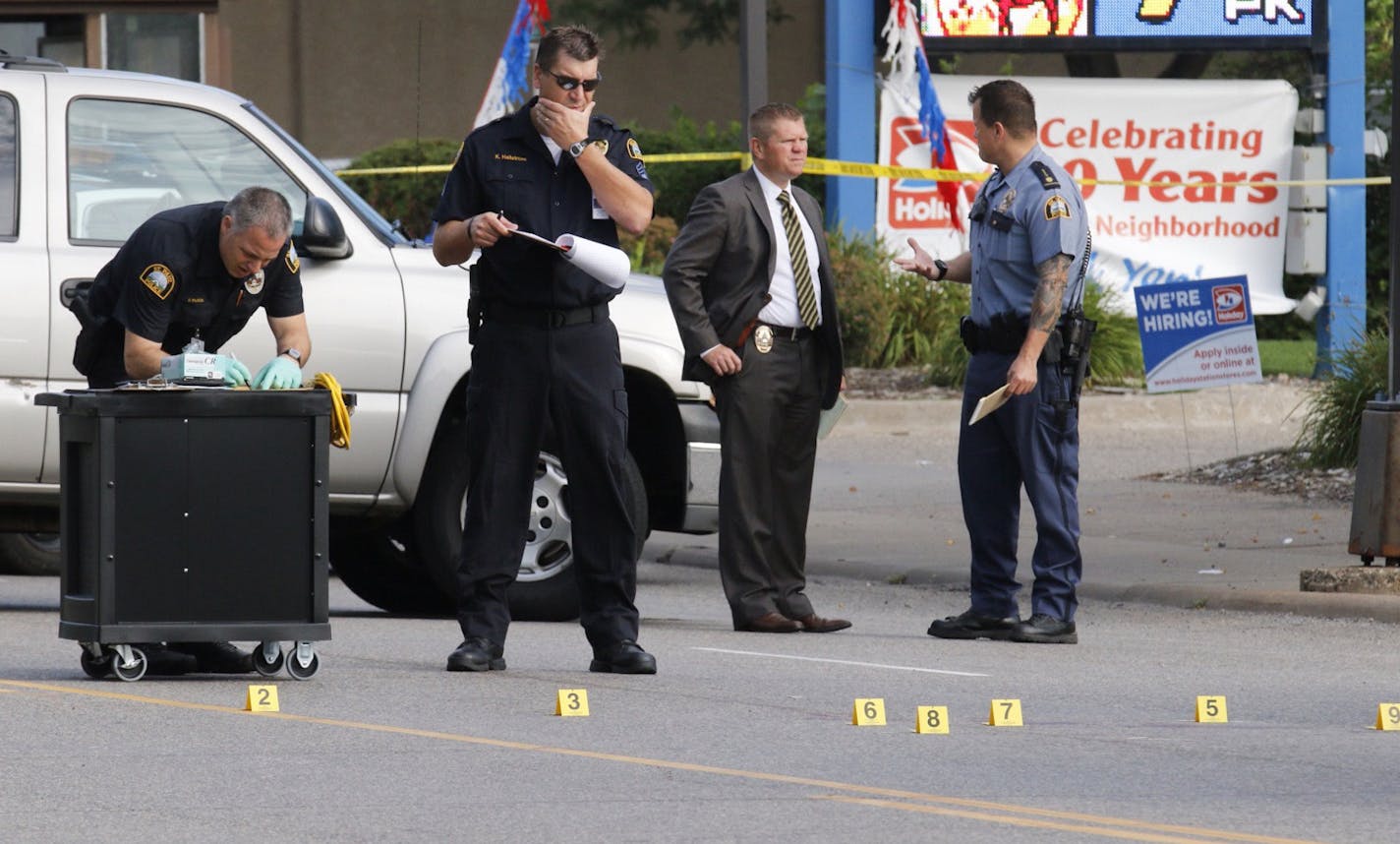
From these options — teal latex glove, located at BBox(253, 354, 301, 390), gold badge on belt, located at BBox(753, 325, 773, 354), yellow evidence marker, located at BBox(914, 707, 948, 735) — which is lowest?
yellow evidence marker, located at BBox(914, 707, 948, 735)

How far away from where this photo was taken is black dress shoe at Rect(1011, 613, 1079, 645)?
31.0ft

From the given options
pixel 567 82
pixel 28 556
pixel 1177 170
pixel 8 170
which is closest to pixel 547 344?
pixel 567 82

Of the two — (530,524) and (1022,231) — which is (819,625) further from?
(1022,231)

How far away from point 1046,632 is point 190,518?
130 inches

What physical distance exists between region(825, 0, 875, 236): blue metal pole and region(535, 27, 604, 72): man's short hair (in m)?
12.6

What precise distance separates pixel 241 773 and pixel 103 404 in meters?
1.75

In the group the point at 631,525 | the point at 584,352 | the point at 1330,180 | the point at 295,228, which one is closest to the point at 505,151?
the point at 584,352

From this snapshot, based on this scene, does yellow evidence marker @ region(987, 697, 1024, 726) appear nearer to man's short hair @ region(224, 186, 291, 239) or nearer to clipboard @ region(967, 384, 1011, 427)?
clipboard @ region(967, 384, 1011, 427)

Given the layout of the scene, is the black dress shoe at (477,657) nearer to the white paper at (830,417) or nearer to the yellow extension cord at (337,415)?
the yellow extension cord at (337,415)

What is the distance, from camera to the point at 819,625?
981 centimetres

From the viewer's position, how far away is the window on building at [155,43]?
24.6 m

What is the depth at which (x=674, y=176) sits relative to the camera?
85.0 ft

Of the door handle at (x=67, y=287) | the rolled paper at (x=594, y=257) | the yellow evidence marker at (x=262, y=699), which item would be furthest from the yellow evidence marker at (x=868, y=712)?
the door handle at (x=67, y=287)

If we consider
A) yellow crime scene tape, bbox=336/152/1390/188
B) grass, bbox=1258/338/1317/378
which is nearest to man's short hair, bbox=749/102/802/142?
yellow crime scene tape, bbox=336/152/1390/188
